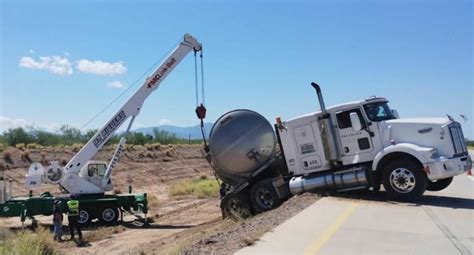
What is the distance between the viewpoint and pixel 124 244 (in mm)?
16312

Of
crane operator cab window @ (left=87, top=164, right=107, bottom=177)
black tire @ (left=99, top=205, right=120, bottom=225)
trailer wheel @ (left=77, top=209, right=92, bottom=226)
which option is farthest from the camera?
crane operator cab window @ (left=87, top=164, right=107, bottom=177)

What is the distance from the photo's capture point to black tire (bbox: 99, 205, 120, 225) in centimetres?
2105

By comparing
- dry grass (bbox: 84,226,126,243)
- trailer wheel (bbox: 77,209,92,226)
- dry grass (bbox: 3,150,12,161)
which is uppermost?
dry grass (bbox: 3,150,12,161)

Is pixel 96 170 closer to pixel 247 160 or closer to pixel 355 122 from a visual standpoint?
pixel 247 160

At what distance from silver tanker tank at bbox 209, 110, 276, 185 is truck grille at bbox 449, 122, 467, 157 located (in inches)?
209

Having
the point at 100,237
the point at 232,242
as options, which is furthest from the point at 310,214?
the point at 100,237

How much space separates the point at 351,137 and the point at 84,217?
11.8m

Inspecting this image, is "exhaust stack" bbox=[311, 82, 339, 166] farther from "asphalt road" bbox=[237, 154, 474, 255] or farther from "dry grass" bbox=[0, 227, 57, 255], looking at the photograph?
"dry grass" bbox=[0, 227, 57, 255]

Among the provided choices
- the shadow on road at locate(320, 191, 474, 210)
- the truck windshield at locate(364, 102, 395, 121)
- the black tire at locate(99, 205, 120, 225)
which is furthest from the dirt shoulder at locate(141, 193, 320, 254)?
the black tire at locate(99, 205, 120, 225)

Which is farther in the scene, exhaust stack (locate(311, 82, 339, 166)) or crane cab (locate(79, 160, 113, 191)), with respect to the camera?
crane cab (locate(79, 160, 113, 191))

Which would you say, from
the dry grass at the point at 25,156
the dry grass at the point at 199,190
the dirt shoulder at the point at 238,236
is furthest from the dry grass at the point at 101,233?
the dry grass at the point at 25,156

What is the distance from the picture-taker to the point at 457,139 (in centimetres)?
1338

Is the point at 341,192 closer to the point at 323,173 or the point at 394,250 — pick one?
the point at 323,173

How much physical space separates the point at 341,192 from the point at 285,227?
4.90 m
